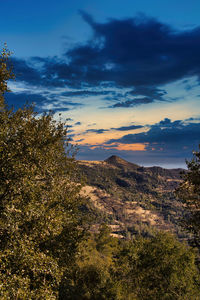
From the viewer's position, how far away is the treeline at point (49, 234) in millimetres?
14375

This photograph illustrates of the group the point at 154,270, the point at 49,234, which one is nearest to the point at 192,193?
the point at 49,234

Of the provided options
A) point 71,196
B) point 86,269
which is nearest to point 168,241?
point 86,269

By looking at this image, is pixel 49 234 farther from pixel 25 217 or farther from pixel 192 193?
pixel 192 193

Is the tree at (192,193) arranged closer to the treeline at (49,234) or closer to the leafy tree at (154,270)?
the treeline at (49,234)

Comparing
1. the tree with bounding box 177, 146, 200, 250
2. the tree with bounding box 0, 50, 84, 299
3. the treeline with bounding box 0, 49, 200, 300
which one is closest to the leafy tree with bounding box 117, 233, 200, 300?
the treeline with bounding box 0, 49, 200, 300

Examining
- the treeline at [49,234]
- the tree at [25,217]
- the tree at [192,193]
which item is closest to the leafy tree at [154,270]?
the treeline at [49,234]

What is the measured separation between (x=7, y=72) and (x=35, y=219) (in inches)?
461

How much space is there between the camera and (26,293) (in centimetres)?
1378

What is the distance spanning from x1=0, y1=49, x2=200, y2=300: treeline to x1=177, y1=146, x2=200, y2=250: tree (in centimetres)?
35

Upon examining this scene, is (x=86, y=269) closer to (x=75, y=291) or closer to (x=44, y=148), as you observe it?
(x=75, y=291)

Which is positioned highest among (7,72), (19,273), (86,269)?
(7,72)

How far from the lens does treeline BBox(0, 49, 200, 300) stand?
14.4 meters

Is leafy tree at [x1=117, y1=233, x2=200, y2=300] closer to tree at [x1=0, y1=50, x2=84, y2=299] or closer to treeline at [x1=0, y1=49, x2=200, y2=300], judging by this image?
treeline at [x1=0, y1=49, x2=200, y2=300]

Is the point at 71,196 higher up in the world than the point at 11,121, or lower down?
lower down
